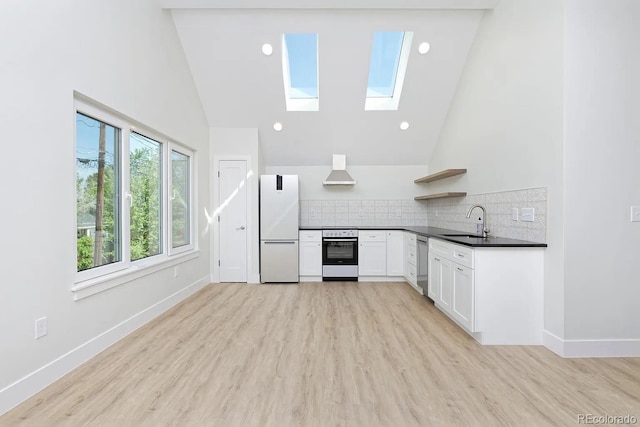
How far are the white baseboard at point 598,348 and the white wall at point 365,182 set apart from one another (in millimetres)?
3830

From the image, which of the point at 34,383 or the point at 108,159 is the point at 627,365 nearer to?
the point at 34,383

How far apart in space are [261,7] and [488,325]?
400 centimetres

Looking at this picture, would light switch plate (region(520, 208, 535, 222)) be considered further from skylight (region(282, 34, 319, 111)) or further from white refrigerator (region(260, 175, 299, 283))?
skylight (region(282, 34, 319, 111))

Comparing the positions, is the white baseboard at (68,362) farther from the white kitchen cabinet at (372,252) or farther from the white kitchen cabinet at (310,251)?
the white kitchen cabinet at (372,252)

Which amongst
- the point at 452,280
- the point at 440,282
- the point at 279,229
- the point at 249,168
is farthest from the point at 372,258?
the point at 249,168

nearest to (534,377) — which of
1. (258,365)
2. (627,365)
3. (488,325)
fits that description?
(488,325)

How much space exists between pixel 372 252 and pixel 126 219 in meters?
3.65

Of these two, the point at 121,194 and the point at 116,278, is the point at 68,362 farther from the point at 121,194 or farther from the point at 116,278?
the point at 121,194

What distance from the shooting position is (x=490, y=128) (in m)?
3.74

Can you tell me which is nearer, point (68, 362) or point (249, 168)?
point (68, 362)

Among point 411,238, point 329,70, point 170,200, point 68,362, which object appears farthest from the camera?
point 411,238

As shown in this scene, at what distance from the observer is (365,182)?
245 inches

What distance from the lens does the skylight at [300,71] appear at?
4656 mm

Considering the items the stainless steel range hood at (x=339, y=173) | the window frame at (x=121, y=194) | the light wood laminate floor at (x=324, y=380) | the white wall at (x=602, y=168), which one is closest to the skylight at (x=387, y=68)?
the stainless steel range hood at (x=339, y=173)
